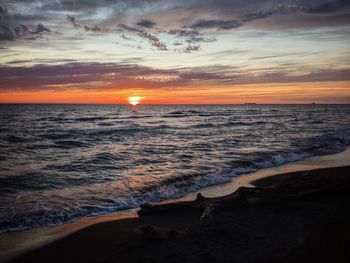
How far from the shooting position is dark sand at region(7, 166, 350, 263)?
17.6 ft

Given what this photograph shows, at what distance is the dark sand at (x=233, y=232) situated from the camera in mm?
5379

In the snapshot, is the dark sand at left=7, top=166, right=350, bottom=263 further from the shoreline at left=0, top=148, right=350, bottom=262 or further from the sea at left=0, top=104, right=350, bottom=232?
the sea at left=0, top=104, right=350, bottom=232

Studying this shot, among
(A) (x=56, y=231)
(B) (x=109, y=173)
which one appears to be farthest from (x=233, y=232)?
(B) (x=109, y=173)

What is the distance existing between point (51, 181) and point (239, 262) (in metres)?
8.45

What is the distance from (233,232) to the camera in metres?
6.23

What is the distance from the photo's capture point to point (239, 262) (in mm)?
5074

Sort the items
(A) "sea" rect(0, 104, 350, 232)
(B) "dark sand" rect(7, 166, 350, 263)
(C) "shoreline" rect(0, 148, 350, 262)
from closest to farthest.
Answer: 1. (B) "dark sand" rect(7, 166, 350, 263)
2. (C) "shoreline" rect(0, 148, 350, 262)
3. (A) "sea" rect(0, 104, 350, 232)

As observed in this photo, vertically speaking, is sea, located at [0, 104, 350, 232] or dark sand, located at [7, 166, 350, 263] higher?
dark sand, located at [7, 166, 350, 263]

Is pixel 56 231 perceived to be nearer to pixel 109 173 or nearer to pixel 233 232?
pixel 233 232

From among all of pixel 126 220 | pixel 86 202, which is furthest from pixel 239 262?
pixel 86 202

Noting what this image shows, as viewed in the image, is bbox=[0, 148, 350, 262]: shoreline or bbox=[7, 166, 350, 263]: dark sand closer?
bbox=[7, 166, 350, 263]: dark sand

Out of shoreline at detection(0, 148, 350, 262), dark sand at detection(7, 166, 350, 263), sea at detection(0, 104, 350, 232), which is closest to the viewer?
dark sand at detection(7, 166, 350, 263)

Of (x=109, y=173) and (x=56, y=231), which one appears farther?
(x=109, y=173)

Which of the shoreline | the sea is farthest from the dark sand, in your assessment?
the sea
